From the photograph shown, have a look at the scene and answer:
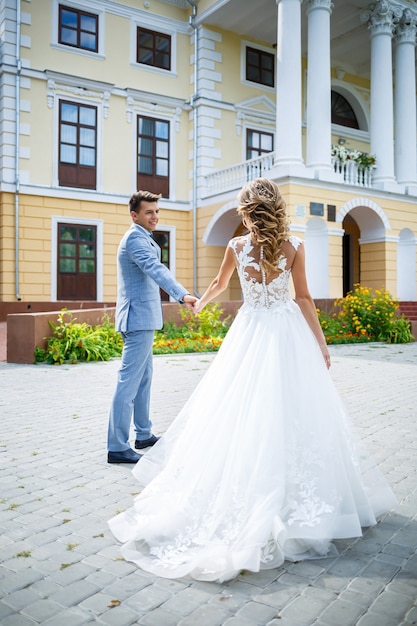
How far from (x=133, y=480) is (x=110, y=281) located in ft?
55.3

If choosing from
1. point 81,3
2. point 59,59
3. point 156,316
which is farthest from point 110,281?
point 156,316

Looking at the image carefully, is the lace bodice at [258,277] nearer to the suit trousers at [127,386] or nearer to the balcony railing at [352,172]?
the suit trousers at [127,386]

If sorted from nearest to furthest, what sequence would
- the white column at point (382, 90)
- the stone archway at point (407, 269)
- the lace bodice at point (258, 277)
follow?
1. the lace bodice at point (258, 277)
2. the white column at point (382, 90)
3. the stone archway at point (407, 269)

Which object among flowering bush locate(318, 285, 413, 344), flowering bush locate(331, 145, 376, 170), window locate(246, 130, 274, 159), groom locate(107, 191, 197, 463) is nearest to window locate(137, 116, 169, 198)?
window locate(246, 130, 274, 159)

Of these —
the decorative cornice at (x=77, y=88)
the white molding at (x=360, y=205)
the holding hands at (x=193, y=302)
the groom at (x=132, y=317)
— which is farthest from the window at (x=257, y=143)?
the holding hands at (x=193, y=302)

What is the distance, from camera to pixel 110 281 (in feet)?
67.7

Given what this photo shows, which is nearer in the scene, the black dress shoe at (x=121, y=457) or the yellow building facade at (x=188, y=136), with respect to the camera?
the black dress shoe at (x=121, y=457)

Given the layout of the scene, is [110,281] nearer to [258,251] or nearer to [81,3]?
[81,3]

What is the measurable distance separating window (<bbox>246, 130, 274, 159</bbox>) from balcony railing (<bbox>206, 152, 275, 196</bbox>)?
231cm

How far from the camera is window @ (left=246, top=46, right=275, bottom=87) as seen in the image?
23.1 meters

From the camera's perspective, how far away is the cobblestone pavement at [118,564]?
2398 mm

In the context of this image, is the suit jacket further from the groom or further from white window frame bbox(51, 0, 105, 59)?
white window frame bbox(51, 0, 105, 59)

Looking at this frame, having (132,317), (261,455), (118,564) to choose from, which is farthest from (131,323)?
(118,564)

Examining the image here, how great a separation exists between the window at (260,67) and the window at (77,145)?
6942 millimetres
